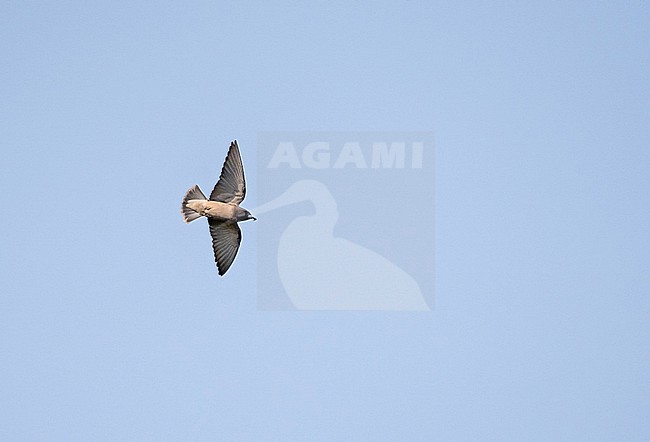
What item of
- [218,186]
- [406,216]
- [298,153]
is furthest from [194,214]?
[406,216]

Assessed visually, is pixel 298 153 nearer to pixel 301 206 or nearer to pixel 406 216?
pixel 301 206

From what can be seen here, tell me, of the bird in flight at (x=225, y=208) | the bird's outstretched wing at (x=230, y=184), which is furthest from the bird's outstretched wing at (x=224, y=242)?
the bird's outstretched wing at (x=230, y=184)

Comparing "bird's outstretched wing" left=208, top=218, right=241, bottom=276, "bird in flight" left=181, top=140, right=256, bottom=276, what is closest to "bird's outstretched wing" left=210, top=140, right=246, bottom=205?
"bird in flight" left=181, top=140, right=256, bottom=276

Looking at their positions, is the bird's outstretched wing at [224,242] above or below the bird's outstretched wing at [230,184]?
below

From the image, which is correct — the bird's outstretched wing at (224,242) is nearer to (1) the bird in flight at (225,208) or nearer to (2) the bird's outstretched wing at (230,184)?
(1) the bird in flight at (225,208)

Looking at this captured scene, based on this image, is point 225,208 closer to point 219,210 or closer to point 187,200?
point 219,210

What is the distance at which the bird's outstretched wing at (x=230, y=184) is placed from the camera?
17.9ft

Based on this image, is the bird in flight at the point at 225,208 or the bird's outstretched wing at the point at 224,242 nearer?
the bird in flight at the point at 225,208

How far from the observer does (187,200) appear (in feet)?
17.7

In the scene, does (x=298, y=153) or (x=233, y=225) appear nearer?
(x=233, y=225)

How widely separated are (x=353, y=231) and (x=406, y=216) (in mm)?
320

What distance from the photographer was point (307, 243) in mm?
6781

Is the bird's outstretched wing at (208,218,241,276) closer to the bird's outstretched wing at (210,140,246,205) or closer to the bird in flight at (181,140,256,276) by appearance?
the bird in flight at (181,140,256,276)

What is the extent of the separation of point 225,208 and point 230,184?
16cm
